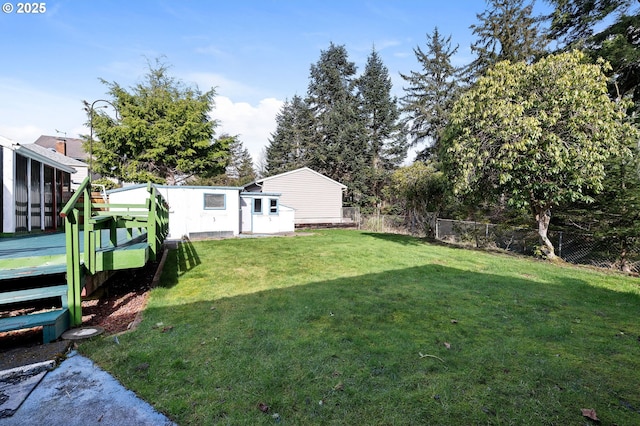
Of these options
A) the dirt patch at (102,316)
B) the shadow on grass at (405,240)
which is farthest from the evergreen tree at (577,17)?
the dirt patch at (102,316)

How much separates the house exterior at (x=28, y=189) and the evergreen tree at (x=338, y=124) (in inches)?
875

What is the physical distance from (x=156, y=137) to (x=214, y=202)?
882cm

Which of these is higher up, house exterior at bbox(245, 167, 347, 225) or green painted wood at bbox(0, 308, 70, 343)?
house exterior at bbox(245, 167, 347, 225)

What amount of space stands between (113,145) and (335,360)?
21181mm

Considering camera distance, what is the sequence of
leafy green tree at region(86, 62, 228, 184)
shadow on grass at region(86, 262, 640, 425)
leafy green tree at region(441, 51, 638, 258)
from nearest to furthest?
shadow on grass at region(86, 262, 640, 425) → leafy green tree at region(441, 51, 638, 258) → leafy green tree at region(86, 62, 228, 184)

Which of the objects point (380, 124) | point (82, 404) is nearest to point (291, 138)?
point (380, 124)

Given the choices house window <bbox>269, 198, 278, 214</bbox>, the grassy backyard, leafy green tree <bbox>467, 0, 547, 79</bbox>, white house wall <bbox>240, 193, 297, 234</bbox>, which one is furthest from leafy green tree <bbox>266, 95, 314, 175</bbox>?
the grassy backyard

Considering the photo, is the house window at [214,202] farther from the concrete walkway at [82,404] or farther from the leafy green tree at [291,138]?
the leafy green tree at [291,138]

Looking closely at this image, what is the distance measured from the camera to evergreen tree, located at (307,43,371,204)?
→ 28359 millimetres

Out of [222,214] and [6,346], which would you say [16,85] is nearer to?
[222,214]

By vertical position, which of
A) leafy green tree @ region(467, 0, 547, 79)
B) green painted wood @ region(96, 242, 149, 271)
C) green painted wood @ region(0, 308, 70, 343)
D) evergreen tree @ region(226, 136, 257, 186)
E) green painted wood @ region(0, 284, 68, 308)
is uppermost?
leafy green tree @ region(467, 0, 547, 79)

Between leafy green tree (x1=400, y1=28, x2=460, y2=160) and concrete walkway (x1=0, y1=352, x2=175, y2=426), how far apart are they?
86.7 ft

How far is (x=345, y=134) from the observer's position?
2858 centimetres

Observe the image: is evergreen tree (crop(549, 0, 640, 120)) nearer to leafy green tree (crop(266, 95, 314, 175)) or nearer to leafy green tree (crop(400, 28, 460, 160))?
leafy green tree (crop(400, 28, 460, 160))
